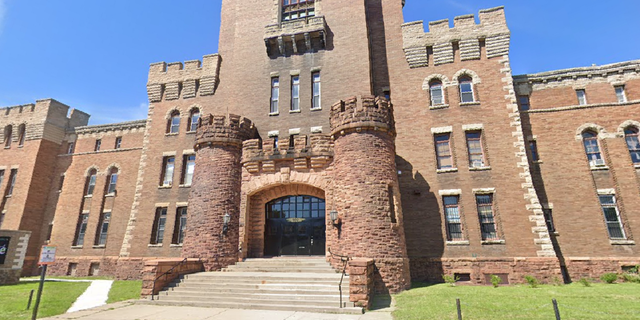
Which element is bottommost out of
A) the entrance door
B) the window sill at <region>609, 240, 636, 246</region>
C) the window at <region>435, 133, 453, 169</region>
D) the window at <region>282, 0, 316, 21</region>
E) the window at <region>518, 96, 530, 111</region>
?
the window sill at <region>609, 240, 636, 246</region>

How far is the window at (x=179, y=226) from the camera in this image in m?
21.4

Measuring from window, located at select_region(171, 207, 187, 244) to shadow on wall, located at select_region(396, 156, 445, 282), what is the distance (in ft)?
47.3

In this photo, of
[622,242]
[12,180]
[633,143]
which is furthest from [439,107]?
Result: [12,180]

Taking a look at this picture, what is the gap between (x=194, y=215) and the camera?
16.6 meters

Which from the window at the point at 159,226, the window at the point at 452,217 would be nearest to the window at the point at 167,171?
the window at the point at 159,226

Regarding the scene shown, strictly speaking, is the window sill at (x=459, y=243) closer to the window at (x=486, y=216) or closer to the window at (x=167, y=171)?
the window at (x=486, y=216)

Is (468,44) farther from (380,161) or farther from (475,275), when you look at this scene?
(475,275)

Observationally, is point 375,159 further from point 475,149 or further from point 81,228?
point 81,228

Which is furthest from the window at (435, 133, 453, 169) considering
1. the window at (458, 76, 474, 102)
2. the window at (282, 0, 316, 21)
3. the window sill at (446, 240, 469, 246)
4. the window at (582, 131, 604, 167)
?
the window at (282, 0, 316, 21)

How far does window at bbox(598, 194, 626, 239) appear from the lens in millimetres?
17188

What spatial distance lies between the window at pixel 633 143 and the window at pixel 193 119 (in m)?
27.6

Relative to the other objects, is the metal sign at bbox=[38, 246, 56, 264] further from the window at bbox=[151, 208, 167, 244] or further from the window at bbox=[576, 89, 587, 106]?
the window at bbox=[576, 89, 587, 106]

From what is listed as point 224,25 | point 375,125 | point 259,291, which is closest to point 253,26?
point 224,25

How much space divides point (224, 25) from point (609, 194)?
1114 inches
